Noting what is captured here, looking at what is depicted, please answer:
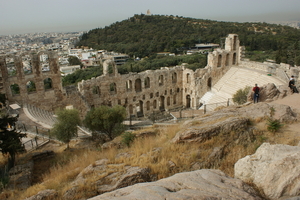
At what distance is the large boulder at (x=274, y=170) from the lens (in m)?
4.89

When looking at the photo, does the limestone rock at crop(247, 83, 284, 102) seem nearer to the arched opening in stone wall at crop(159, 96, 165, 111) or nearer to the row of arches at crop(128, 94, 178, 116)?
the row of arches at crop(128, 94, 178, 116)

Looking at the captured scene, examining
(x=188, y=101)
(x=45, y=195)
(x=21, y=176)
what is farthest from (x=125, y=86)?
(x=45, y=195)

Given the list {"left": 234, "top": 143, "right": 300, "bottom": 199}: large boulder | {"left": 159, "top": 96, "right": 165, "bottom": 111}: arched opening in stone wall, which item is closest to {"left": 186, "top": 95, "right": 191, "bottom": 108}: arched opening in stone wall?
{"left": 159, "top": 96, "right": 165, "bottom": 111}: arched opening in stone wall

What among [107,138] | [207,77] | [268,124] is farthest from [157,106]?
[268,124]

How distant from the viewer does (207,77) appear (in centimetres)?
3216

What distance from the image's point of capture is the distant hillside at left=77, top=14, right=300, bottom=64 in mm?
71625

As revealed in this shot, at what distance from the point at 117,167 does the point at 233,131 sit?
4.50 meters

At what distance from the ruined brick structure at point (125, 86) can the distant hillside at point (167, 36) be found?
36.0m

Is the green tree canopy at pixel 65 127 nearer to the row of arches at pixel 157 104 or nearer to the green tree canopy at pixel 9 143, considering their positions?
the green tree canopy at pixel 9 143

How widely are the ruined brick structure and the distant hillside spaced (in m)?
36.0

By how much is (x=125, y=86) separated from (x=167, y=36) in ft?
236

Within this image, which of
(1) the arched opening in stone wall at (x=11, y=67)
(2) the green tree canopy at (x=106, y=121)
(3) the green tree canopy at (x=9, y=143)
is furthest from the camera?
(1) the arched opening in stone wall at (x=11, y=67)

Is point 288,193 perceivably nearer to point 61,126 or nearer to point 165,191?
point 165,191

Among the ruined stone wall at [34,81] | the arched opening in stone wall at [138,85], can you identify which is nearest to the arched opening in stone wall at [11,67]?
the ruined stone wall at [34,81]
